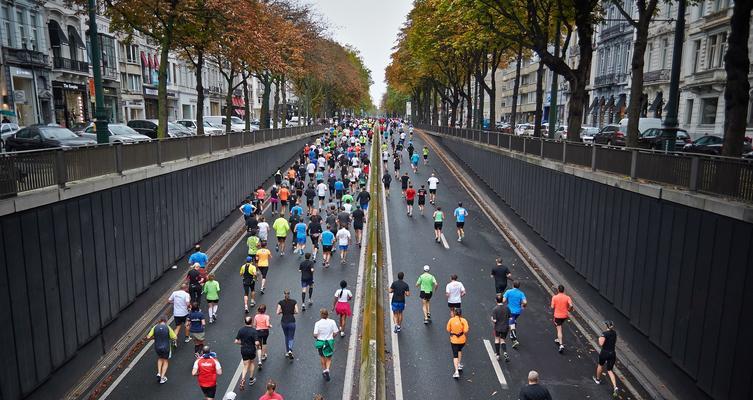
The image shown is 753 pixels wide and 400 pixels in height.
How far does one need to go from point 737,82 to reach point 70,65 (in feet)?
147

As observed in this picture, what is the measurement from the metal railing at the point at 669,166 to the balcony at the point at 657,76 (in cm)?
2593

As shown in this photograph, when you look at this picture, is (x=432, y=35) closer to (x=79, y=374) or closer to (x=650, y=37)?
(x=650, y=37)

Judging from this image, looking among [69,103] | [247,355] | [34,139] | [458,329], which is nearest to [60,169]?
[247,355]

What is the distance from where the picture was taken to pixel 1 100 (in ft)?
113

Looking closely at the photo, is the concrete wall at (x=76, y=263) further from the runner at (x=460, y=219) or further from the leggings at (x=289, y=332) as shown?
the runner at (x=460, y=219)

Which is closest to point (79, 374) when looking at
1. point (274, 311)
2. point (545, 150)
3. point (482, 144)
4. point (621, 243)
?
point (274, 311)

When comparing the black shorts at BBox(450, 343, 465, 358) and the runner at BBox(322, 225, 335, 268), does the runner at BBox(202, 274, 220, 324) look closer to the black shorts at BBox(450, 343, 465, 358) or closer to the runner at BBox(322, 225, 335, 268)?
the runner at BBox(322, 225, 335, 268)

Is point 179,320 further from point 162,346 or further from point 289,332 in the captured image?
point 289,332

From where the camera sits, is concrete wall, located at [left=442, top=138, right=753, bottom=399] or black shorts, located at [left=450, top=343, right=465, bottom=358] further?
black shorts, located at [left=450, top=343, right=465, bottom=358]

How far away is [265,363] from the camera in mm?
12797

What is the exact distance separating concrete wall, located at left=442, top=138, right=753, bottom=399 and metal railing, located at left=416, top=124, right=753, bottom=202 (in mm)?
500

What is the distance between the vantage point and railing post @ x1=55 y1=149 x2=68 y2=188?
1130 centimetres

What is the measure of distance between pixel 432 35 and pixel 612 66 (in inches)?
863

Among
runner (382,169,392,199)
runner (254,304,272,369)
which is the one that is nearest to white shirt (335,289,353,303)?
runner (254,304,272,369)
